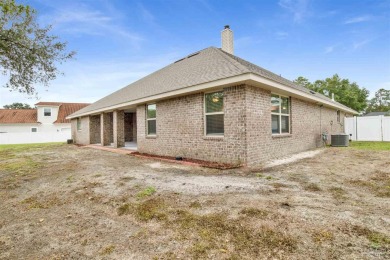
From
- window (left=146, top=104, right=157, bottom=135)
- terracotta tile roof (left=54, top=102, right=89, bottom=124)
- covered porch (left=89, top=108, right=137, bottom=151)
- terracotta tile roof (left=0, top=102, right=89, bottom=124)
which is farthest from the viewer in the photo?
terracotta tile roof (left=54, top=102, right=89, bottom=124)

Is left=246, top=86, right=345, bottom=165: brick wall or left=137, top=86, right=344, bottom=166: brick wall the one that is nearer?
left=137, top=86, right=344, bottom=166: brick wall

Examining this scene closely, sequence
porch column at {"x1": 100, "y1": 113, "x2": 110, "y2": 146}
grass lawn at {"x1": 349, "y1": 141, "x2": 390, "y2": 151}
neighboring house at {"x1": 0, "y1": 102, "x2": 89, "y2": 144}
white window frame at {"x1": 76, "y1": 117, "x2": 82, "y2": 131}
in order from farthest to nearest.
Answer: neighboring house at {"x1": 0, "y1": 102, "x2": 89, "y2": 144} → white window frame at {"x1": 76, "y1": 117, "x2": 82, "y2": 131} → porch column at {"x1": 100, "y1": 113, "x2": 110, "y2": 146} → grass lawn at {"x1": 349, "y1": 141, "x2": 390, "y2": 151}

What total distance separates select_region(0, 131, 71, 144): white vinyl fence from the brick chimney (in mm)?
26807

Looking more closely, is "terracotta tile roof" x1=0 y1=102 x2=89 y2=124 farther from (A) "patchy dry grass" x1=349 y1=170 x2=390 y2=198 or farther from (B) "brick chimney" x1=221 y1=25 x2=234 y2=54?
(A) "patchy dry grass" x1=349 y1=170 x2=390 y2=198

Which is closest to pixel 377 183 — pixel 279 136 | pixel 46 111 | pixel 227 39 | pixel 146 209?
pixel 279 136

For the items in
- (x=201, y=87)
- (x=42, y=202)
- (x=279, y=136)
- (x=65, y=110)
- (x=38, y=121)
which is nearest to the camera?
(x=42, y=202)

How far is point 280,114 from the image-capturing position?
951cm

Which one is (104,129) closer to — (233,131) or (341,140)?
(233,131)

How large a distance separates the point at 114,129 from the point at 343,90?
147 ft

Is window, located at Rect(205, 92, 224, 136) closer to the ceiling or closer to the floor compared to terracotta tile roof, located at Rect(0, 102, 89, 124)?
closer to the floor

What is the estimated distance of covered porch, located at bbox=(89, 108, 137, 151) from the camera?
14.9m

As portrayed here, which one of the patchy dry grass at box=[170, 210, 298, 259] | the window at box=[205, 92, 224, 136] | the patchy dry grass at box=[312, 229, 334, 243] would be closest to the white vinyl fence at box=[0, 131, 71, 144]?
the window at box=[205, 92, 224, 136]

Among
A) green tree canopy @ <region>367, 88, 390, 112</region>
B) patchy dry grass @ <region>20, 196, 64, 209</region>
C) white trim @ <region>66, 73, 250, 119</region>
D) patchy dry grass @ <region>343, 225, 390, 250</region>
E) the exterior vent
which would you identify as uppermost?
green tree canopy @ <region>367, 88, 390, 112</region>

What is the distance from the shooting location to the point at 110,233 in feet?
9.46
